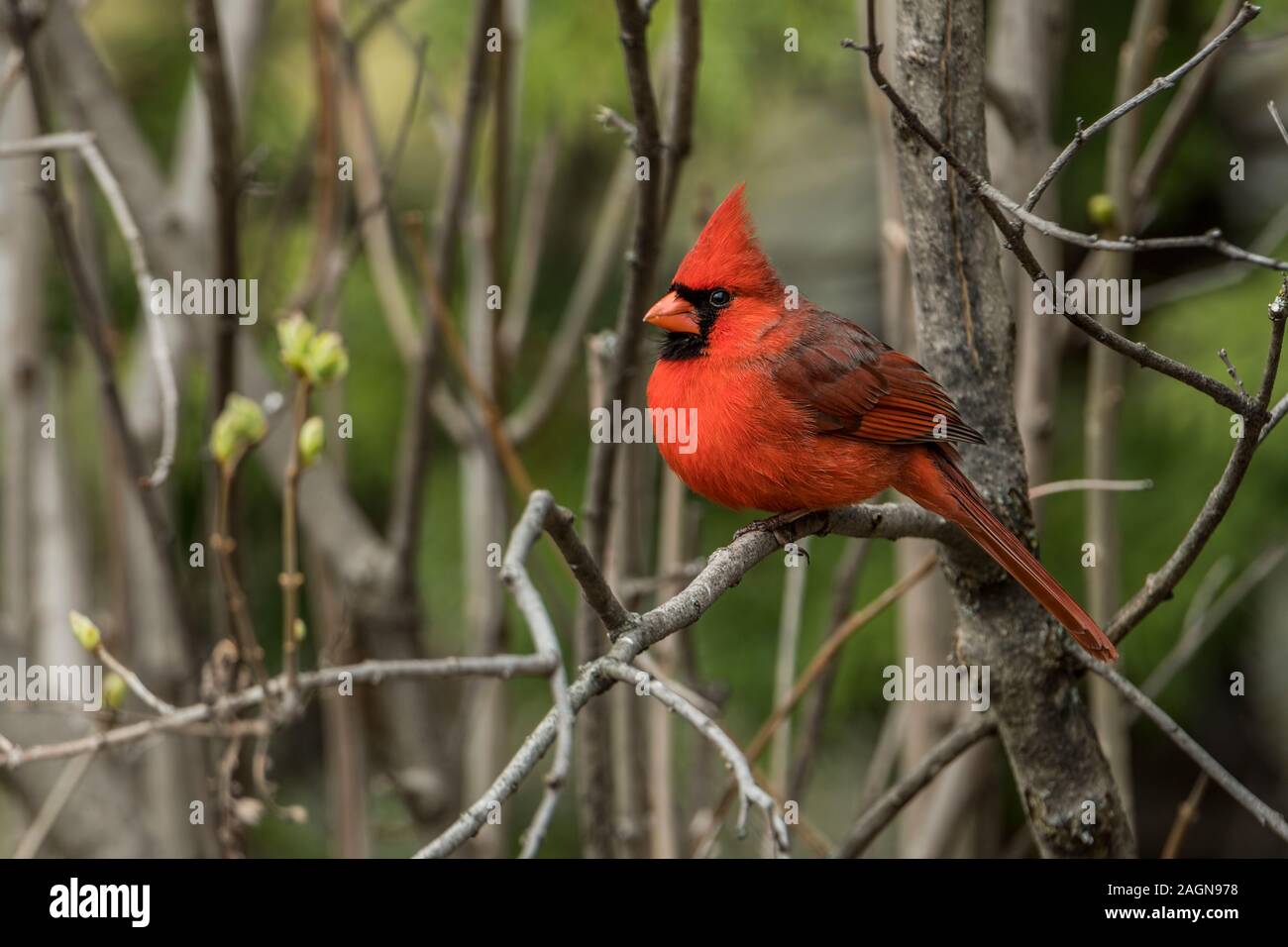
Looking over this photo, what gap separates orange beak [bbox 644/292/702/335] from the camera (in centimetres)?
225

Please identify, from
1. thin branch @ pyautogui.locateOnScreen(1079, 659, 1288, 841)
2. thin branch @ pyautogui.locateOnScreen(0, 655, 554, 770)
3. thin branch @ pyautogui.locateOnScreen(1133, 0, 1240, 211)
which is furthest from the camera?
thin branch @ pyautogui.locateOnScreen(1133, 0, 1240, 211)

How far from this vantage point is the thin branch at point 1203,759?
1571 mm

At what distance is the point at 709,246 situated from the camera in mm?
2260

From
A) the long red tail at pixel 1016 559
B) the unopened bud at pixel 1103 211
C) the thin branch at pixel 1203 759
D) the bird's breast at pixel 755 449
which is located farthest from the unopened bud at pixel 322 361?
the unopened bud at pixel 1103 211

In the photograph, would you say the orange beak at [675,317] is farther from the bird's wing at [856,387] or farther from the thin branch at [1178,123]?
the thin branch at [1178,123]

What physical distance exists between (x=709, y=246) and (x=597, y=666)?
1.26 metres

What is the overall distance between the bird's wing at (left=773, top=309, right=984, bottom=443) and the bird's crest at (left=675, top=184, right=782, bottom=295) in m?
0.13

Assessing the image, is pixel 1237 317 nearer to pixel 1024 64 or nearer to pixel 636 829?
pixel 1024 64

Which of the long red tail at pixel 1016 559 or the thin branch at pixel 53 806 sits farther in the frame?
the thin branch at pixel 53 806

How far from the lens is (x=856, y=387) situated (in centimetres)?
219

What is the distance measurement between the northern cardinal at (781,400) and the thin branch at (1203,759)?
0.71 feet

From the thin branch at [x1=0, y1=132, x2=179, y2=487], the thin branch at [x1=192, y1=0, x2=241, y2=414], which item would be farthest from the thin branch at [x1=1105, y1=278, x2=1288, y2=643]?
the thin branch at [x1=192, y1=0, x2=241, y2=414]

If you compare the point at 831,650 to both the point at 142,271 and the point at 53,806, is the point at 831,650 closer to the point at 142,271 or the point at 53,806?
the point at 142,271

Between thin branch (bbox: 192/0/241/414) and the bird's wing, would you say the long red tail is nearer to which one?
the bird's wing
